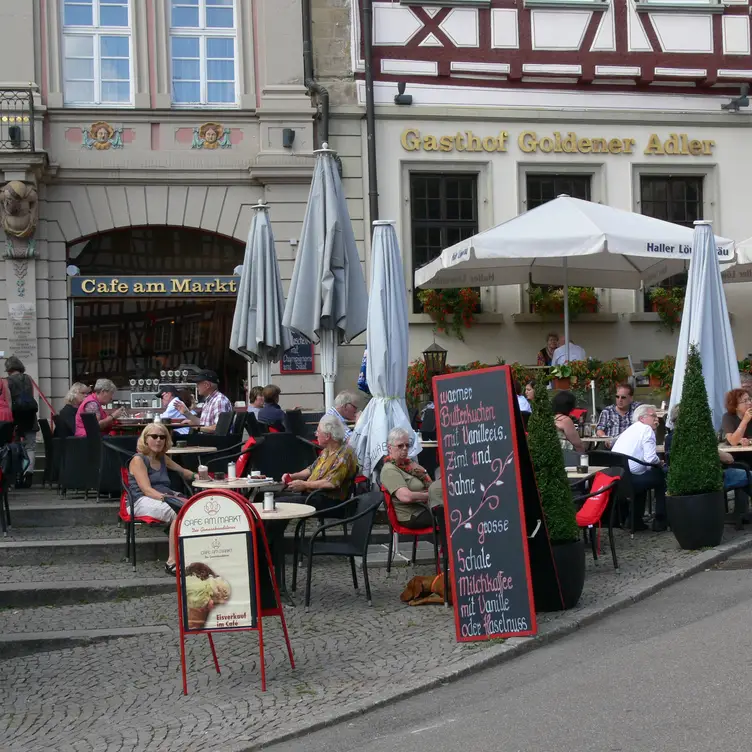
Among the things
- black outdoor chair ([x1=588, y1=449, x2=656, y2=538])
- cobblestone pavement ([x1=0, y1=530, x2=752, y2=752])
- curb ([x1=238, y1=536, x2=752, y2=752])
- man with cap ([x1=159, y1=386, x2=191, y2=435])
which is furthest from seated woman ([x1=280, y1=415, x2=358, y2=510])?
man with cap ([x1=159, y1=386, x2=191, y2=435])

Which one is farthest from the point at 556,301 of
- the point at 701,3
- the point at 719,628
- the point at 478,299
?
the point at 719,628

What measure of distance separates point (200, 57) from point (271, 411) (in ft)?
22.4

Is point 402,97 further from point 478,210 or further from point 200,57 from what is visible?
point 200,57

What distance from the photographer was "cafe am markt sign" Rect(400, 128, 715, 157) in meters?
18.9

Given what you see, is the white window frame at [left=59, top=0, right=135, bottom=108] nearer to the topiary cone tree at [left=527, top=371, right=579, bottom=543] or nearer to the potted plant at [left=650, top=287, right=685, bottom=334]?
the potted plant at [left=650, top=287, right=685, bottom=334]

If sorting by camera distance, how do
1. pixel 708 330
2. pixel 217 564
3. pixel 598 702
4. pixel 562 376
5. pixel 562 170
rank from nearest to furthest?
1. pixel 598 702
2. pixel 217 564
3. pixel 708 330
4. pixel 562 376
5. pixel 562 170

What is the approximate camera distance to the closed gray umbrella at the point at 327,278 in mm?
13250

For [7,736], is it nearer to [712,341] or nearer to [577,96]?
[712,341]

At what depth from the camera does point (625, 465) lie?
11.8m

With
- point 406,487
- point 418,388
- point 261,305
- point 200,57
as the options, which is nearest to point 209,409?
point 261,305

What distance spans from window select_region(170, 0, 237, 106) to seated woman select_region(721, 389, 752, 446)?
9348mm

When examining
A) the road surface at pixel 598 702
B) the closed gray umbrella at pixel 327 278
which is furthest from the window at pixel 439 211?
the road surface at pixel 598 702

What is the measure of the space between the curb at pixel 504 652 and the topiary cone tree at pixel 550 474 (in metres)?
0.60

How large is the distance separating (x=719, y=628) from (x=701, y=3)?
1425cm
